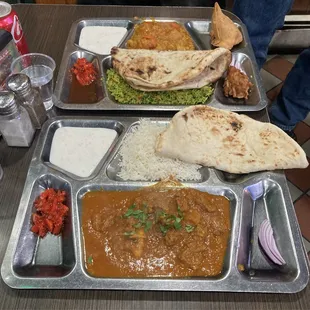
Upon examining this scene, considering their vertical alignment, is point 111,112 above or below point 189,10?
below

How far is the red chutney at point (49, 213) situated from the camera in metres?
1.91

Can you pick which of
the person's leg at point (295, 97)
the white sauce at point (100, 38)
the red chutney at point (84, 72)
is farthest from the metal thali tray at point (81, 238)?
the person's leg at point (295, 97)

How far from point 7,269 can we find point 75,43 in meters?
1.99

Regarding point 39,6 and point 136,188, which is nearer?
point 136,188

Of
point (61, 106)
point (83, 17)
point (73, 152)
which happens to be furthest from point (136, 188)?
point (83, 17)

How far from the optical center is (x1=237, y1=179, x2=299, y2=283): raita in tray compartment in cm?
177

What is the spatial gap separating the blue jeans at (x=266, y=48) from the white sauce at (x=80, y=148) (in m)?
2.02

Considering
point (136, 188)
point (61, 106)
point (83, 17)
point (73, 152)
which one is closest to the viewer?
point (136, 188)

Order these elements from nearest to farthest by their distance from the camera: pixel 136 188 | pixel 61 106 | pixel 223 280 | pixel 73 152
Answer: pixel 223 280 → pixel 136 188 → pixel 73 152 → pixel 61 106

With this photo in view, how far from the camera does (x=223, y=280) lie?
1666 millimetres

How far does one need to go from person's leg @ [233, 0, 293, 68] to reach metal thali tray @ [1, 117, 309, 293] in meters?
1.77

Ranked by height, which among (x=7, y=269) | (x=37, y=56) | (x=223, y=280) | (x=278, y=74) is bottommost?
(x=278, y=74)

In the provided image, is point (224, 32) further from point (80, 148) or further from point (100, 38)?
point (80, 148)

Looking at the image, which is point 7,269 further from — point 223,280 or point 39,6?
point 39,6
